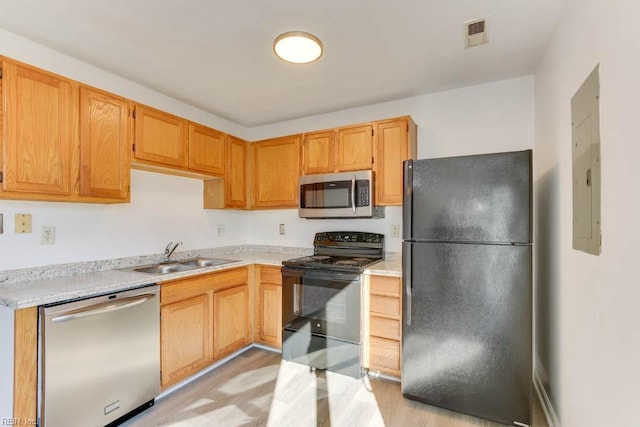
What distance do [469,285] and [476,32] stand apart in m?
1.56

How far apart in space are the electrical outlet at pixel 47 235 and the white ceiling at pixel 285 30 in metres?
1.21

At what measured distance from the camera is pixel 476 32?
182 centimetres

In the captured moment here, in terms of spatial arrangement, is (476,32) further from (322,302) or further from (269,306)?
(269,306)

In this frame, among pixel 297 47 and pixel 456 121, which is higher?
pixel 297 47

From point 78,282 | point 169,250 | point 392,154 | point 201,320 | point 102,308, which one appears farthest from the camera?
point 169,250

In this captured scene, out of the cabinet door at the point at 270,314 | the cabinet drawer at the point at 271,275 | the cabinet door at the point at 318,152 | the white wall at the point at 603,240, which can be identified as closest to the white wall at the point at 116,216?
the cabinet drawer at the point at 271,275

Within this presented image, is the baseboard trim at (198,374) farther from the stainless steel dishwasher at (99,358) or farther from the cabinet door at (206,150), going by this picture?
the cabinet door at (206,150)

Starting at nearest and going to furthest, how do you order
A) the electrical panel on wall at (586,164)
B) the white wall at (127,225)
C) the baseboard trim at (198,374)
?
the electrical panel on wall at (586,164), the white wall at (127,225), the baseboard trim at (198,374)

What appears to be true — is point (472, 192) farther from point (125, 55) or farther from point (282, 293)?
point (125, 55)

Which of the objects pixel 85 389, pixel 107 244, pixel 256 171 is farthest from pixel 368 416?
pixel 256 171

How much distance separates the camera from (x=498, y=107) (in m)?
2.50

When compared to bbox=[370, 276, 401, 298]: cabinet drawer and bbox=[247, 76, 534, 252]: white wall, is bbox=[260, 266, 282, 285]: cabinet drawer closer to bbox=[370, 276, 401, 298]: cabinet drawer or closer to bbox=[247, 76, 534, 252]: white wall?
bbox=[247, 76, 534, 252]: white wall

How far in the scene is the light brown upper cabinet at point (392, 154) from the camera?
2559 mm

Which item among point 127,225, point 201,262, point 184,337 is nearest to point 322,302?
point 184,337
